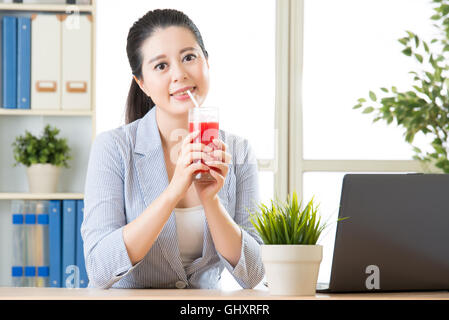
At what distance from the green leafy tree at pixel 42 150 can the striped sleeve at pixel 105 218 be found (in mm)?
1344

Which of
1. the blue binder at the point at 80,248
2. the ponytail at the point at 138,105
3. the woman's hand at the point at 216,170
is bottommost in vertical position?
the blue binder at the point at 80,248

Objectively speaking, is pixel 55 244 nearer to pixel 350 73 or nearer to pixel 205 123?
pixel 350 73

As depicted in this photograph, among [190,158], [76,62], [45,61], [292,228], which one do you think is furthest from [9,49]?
[292,228]

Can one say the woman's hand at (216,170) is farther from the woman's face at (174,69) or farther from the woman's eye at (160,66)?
the woman's eye at (160,66)

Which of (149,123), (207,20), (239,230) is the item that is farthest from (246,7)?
(239,230)

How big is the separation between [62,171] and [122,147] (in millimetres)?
1522

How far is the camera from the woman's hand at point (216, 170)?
1353 millimetres

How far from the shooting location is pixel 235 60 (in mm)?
3279

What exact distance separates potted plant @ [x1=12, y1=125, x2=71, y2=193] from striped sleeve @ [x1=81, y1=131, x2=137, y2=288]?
4.42 feet

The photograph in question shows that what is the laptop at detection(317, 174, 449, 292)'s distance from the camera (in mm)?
1253

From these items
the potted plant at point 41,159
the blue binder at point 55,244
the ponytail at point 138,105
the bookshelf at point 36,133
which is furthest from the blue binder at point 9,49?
the ponytail at point 138,105

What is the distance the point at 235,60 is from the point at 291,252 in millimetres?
2186

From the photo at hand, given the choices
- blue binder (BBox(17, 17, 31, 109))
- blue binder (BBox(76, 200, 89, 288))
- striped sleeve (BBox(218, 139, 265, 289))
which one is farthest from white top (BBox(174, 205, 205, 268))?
blue binder (BBox(17, 17, 31, 109))

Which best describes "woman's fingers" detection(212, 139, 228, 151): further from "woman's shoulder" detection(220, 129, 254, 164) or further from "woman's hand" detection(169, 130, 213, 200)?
"woman's shoulder" detection(220, 129, 254, 164)
